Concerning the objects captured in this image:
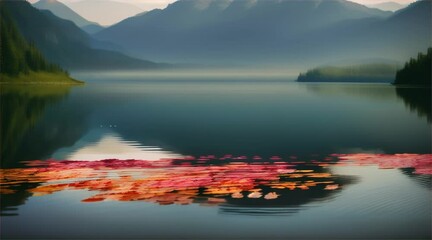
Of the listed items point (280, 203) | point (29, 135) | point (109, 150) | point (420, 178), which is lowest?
point (420, 178)

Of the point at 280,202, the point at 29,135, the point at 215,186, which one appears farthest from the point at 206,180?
the point at 29,135

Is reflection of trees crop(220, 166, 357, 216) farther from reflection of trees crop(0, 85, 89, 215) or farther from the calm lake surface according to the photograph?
reflection of trees crop(0, 85, 89, 215)

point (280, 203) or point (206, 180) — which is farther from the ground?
point (206, 180)

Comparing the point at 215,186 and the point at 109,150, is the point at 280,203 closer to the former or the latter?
the point at 215,186

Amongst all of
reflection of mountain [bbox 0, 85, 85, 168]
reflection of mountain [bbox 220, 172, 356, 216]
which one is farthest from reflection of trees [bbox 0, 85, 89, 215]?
reflection of mountain [bbox 220, 172, 356, 216]

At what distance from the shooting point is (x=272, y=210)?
26266 millimetres

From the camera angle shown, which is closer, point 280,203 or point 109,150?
point 280,203

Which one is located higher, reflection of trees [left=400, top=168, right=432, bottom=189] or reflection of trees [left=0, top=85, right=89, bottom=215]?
reflection of trees [left=0, top=85, right=89, bottom=215]

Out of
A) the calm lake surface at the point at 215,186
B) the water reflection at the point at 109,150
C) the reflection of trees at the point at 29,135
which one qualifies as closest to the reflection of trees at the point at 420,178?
the calm lake surface at the point at 215,186

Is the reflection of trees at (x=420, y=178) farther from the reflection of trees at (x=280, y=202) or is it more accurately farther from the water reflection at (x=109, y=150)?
the water reflection at (x=109, y=150)

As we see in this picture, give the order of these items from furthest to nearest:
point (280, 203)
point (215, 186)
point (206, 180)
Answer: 1. point (206, 180)
2. point (215, 186)
3. point (280, 203)

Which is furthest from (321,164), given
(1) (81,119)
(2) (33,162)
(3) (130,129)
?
(1) (81,119)

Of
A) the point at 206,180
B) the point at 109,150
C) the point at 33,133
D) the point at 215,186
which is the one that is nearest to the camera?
the point at 215,186

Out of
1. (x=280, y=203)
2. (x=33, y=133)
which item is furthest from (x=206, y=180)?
(x=33, y=133)
